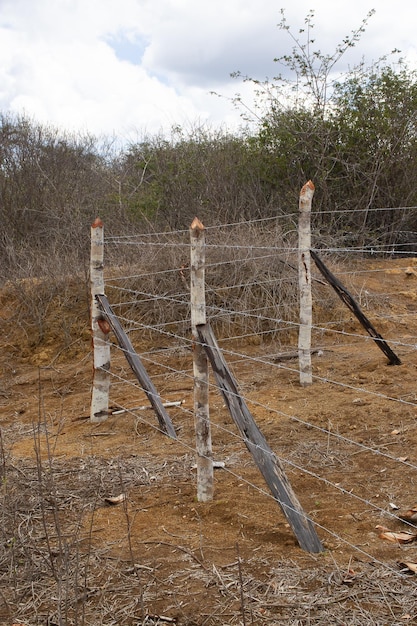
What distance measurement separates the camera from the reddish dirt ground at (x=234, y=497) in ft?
11.0

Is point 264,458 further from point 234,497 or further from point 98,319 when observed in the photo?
point 98,319

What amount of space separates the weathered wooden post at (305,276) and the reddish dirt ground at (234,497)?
11.8 inches

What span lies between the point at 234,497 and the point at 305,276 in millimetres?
3092

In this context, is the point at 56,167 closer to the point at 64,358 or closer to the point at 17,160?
the point at 17,160

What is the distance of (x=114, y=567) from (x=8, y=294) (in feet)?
24.9

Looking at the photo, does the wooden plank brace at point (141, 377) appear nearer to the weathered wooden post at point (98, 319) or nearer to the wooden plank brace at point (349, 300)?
the weathered wooden post at point (98, 319)

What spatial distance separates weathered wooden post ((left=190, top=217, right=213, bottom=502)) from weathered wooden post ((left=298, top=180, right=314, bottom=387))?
2.42 meters

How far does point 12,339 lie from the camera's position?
1016cm

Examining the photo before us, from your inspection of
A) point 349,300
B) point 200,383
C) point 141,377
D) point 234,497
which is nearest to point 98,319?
point 141,377

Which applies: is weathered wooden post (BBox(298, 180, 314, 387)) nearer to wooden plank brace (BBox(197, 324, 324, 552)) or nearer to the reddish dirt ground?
the reddish dirt ground

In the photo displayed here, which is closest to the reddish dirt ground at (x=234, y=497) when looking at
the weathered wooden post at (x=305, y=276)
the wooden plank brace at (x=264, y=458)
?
the wooden plank brace at (x=264, y=458)

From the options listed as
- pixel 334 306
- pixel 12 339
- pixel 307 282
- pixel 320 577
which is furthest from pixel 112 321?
pixel 334 306

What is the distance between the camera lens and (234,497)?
4.75m

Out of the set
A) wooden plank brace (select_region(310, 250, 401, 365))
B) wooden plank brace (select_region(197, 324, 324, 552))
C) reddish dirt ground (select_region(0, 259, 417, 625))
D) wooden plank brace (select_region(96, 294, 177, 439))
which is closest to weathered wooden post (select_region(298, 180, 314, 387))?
wooden plank brace (select_region(310, 250, 401, 365))
